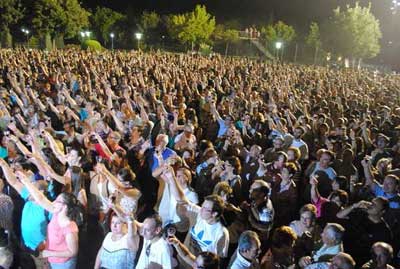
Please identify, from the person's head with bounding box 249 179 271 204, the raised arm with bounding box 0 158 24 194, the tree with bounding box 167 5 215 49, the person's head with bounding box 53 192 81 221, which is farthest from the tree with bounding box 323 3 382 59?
the person's head with bounding box 53 192 81 221

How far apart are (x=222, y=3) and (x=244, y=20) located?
6.41 m

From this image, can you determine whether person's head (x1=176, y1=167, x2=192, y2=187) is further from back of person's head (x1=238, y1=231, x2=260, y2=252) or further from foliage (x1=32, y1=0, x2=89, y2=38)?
foliage (x1=32, y1=0, x2=89, y2=38)

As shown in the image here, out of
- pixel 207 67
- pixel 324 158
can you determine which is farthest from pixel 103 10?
pixel 324 158

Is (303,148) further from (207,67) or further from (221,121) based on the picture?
(207,67)

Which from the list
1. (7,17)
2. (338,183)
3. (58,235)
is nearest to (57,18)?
(7,17)

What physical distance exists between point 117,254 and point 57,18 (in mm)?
48676

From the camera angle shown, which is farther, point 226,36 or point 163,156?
point 226,36

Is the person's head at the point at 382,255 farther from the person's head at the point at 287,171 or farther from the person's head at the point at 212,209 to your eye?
the person's head at the point at 287,171

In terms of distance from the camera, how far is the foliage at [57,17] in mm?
46812

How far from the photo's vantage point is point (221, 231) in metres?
4.23

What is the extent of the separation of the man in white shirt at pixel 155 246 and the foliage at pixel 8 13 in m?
46.4

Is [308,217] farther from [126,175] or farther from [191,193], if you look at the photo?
[126,175]

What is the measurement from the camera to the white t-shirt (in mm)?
3791

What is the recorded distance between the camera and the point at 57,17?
48.1 metres
